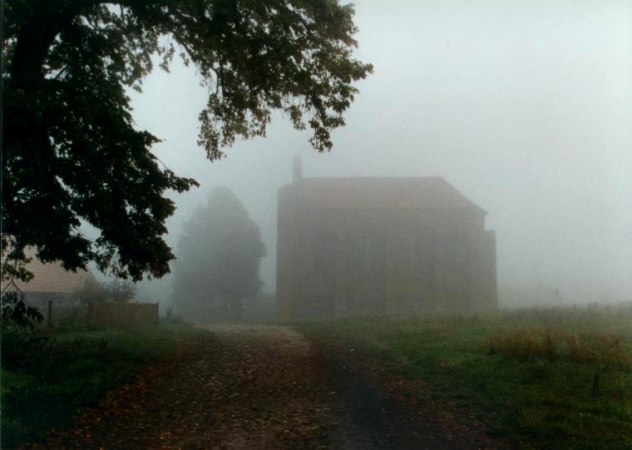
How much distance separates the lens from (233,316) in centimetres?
4528

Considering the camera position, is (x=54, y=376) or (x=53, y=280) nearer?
(x=54, y=376)

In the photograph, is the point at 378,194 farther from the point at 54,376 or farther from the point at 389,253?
the point at 54,376

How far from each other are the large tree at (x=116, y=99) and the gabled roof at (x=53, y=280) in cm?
160

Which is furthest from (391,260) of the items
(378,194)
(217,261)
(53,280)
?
(53,280)

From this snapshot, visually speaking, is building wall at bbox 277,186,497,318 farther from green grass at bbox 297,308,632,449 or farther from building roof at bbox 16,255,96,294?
green grass at bbox 297,308,632,449

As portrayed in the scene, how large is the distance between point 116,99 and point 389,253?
1511 inches

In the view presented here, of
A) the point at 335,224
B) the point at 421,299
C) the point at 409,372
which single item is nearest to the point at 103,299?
the point at 409,372

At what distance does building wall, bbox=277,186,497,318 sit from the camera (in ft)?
159

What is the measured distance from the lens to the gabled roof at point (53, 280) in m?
14.6

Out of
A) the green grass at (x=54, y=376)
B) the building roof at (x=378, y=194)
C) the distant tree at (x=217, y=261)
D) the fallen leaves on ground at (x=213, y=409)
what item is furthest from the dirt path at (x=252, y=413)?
the building roof at (x=378, y=194)

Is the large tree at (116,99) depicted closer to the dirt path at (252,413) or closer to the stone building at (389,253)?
the dirt path at (252,413)

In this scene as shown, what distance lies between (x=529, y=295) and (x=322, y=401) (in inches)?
1834

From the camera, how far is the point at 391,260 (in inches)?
1929

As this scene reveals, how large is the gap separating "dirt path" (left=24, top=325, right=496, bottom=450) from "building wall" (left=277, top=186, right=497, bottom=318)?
34.9m
